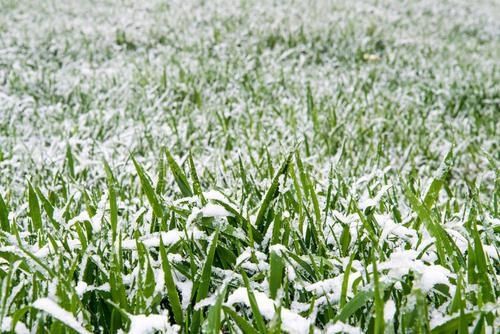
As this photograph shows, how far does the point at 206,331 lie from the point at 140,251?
328 millimetres

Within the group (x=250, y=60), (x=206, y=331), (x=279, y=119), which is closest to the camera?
(x=206, y=331)

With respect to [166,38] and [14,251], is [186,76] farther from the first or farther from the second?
[14,251]

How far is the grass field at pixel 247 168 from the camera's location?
1.13 m

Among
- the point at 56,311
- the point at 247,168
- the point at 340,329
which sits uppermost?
the point at 56,311

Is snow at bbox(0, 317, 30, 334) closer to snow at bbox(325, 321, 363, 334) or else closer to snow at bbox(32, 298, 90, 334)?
snow at bbox(32, 298, 90, 334)

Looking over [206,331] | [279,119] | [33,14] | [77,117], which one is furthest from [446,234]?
[33,14]

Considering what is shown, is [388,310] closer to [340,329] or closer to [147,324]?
[340,329]

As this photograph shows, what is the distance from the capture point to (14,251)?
121cm

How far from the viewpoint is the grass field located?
3.70 feet

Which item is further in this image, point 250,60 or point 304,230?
point 250,60

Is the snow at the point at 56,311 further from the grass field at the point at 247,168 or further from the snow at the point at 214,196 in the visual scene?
the snow at the point at 214,196

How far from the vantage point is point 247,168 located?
89.9 inches

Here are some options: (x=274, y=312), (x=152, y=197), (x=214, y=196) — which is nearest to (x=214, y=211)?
(x=214, y=196)

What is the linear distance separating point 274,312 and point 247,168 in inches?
49.0
